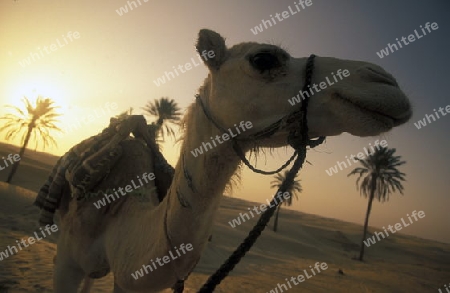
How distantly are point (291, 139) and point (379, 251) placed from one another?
52.3 meters

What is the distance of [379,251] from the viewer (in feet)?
148

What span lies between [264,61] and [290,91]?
0.90ft

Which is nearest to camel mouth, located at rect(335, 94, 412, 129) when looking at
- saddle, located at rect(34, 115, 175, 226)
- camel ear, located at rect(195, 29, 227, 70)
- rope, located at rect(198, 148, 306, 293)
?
rope, located at rect(198, 148, 306, 293)

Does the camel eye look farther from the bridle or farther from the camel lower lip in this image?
the camel lower lip

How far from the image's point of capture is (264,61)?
1819 mm

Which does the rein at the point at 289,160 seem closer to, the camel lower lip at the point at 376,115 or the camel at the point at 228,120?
the camel at the point at 228,120

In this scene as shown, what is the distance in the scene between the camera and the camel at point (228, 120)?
153cm

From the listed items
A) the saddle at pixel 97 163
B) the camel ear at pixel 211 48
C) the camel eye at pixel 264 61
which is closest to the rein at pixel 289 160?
the camel eye at pixel 264 61

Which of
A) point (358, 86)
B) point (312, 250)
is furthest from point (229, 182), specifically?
point (312, 250)

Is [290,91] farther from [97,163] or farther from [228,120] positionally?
[97,163]

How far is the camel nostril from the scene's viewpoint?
1520mm

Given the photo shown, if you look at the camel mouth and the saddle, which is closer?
the camel mouth

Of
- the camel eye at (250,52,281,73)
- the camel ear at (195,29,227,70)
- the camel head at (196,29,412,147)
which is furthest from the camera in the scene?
the camel ear at (195,29,227,70)

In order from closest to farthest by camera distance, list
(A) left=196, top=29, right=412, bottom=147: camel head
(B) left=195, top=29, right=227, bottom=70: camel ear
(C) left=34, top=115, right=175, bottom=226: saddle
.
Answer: (A) left=196, top=29, right=412, bottom=147: camel head → (B) left=195, top=29, right=227, bottom=70: camel ear → (C) left=34, top=115, right=175, bottom=226: saddle
